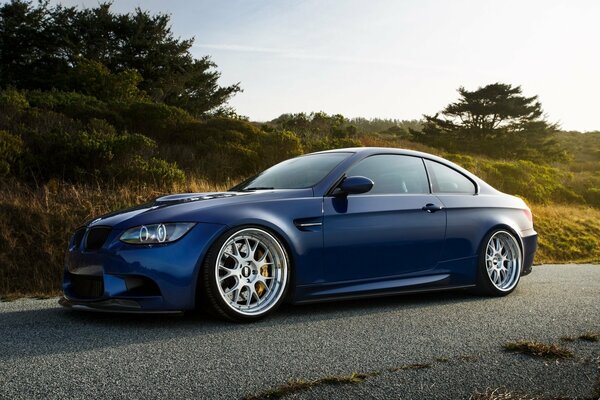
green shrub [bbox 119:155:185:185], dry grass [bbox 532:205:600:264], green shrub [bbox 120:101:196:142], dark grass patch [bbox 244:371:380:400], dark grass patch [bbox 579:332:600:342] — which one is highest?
green shrub [bbox 120:101:196:142]

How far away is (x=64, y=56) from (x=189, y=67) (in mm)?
6393

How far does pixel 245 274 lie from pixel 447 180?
260 cm

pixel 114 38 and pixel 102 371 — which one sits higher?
pixel 114 38

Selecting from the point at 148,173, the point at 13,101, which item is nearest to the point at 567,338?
the point at 148,173

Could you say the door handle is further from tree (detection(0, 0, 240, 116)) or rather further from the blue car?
tree (detection(0, 0, 240, 116))

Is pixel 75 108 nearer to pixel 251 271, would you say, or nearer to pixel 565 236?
pixel 565 236

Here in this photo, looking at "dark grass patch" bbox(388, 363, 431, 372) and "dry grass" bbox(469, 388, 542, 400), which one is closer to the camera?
"dry grass" bbox(469, 388, 542, 400)

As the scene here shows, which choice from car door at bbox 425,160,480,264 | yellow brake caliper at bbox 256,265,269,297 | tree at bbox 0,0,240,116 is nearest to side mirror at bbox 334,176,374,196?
yellow brake caliper at bbox 256,265,269,297

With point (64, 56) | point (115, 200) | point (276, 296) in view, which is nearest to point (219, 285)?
point (276, 296)

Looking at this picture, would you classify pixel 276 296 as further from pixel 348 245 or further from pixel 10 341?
pixel 10 341

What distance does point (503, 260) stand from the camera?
667cm

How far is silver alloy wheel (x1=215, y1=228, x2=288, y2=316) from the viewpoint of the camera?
490 cm

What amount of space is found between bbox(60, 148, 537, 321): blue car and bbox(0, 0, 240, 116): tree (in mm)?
27330

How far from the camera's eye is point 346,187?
5.41 metres
